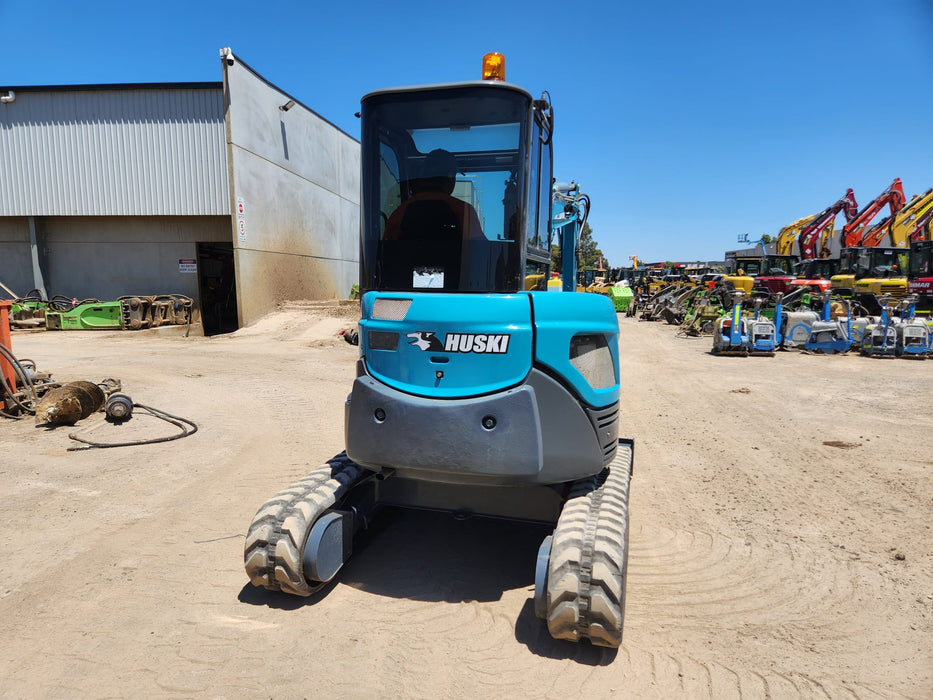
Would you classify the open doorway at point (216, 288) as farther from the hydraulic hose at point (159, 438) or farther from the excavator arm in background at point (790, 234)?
the excavator arm in background at point (790, 234)

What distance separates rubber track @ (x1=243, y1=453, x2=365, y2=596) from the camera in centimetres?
334

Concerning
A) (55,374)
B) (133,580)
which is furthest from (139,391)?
(133,580)

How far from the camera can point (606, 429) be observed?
355 centimetres

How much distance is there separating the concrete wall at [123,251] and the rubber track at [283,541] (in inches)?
760

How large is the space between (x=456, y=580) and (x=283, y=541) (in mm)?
1159

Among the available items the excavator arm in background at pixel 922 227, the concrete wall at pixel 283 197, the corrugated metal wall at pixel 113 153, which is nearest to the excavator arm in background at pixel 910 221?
the excavator arm in background at pixel 922 227

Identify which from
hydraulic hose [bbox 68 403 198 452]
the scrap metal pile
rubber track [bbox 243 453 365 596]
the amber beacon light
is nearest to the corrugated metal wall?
the scrap metal pile

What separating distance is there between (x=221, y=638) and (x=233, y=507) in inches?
75.2

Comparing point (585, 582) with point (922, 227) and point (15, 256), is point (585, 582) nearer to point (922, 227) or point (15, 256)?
point (15, 256)

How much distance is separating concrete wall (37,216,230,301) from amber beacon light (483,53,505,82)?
19261mm

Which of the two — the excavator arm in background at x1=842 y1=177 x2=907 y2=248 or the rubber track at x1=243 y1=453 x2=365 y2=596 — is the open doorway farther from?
the excavator arm in background at x1=842 y1=177 x2=907 y2=248

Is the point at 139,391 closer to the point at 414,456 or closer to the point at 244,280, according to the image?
the point at 414,456

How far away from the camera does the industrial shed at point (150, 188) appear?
1931 cm

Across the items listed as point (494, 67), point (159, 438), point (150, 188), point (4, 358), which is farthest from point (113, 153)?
point (494, 67)
